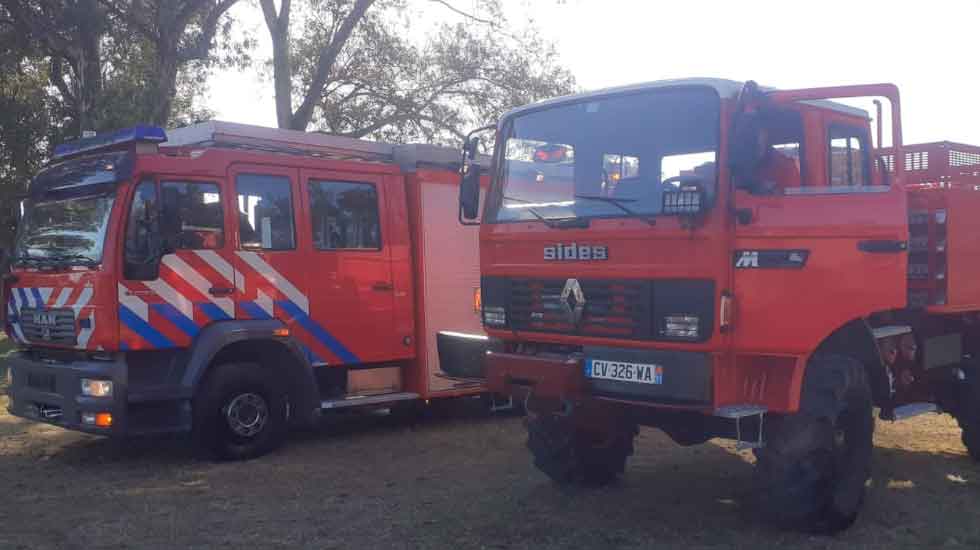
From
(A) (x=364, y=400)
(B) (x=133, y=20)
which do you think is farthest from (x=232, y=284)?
(B) (x=133, y=20)

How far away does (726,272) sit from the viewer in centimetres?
561

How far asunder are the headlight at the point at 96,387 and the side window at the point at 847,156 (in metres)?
5.72

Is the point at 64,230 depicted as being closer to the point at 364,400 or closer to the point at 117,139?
the point at 117,139

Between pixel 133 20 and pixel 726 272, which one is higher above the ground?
pixel 133 20

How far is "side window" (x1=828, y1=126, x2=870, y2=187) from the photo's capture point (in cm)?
646

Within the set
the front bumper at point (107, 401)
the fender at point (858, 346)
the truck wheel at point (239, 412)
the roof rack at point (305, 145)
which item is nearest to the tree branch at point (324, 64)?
the roof rack at point (305, 145)

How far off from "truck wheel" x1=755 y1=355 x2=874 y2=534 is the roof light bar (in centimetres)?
542

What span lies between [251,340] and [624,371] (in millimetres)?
4006

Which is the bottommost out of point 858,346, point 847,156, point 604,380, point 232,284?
point 604,380

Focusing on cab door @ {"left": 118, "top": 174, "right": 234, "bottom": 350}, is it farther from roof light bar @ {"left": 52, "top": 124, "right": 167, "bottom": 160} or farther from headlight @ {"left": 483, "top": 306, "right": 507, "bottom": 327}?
headlight @ {"left": 483, "top": 306, "right": 507, "bottom": 327}

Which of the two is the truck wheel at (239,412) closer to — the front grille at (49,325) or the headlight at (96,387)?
the headlight at (96,387)

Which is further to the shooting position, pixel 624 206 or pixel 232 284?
pixel 232 284

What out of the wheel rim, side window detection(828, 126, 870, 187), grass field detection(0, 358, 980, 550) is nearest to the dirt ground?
grass field detection(0, 358, 980, 550)

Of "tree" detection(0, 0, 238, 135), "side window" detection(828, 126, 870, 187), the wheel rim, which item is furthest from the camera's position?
"tree" detection(0, 0, 238, 135)
